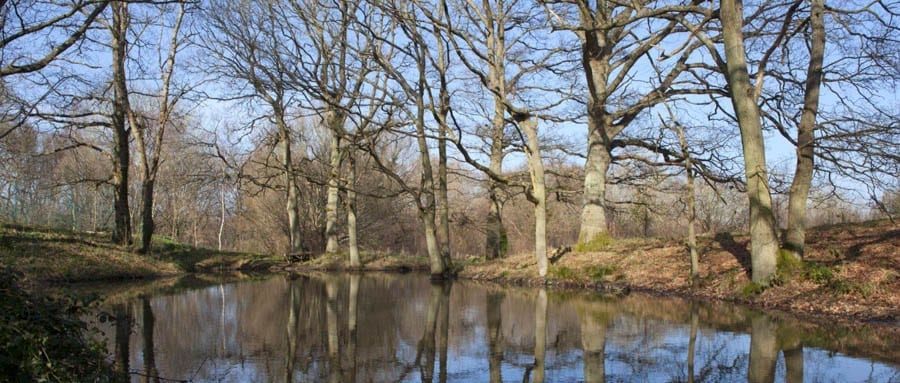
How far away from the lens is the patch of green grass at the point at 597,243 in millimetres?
21109

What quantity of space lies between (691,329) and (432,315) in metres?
4.66

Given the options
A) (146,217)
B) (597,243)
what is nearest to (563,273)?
(597,243)

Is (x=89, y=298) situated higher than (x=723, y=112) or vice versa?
(x=723, y=112)

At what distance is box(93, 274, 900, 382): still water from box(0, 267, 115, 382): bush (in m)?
0.64

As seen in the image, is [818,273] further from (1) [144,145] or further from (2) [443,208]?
(1) [144,145]

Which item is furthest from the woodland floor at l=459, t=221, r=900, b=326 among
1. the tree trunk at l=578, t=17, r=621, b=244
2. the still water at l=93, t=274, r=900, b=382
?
the still water at l=93, t=274, r=900, b=382

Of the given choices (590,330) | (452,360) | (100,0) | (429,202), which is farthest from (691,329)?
(429,202)

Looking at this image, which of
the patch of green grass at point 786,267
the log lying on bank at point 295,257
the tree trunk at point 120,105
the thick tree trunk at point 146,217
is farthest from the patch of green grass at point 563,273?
the tree trunk at point 120,105

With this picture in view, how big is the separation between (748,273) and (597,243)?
6528mm

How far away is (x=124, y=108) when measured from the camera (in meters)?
23.7

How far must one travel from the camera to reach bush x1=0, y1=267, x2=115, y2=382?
186 inches

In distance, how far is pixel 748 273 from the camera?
49.3 feet

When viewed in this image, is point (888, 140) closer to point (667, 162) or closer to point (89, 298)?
point (667, 162)

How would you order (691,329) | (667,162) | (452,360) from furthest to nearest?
(667,162) → (691,329) → (452,360)
